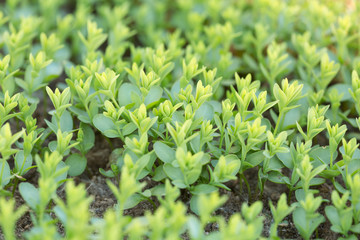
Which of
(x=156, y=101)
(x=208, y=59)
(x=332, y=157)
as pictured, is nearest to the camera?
(x=332, y=157)

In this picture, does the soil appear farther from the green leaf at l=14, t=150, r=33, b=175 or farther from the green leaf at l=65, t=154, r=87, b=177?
the green leaf at l=14, t=150, r=33, b=175

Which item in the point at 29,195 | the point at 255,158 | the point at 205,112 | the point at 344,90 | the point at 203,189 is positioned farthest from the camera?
the point at 344,90

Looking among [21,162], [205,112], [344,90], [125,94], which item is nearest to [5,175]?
[21,162]

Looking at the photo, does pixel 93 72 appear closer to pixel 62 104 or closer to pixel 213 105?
pixel 62 104

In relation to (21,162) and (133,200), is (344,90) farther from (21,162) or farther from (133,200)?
(21,162)

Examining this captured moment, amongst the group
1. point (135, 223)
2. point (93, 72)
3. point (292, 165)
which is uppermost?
point (93, 72)

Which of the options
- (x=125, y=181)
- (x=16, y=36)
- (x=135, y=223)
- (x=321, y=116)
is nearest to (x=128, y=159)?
(x=125, y=181)
